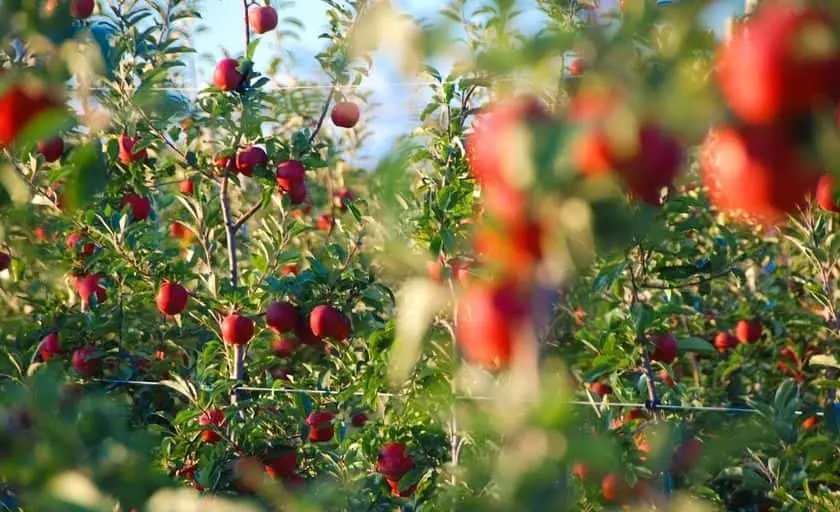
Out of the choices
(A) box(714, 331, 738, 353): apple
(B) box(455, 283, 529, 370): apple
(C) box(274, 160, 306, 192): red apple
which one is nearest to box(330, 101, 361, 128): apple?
(C) box(274, 160, 306, 192): red apple

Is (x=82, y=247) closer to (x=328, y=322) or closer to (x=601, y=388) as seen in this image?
(x=328, y=322)

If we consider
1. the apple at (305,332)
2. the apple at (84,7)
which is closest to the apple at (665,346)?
the apple at (305,332)

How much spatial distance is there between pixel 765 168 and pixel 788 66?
0.08 metres

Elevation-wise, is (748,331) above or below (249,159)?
below

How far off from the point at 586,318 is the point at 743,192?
1503 millimetres

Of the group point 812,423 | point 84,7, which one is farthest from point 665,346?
point 84,7

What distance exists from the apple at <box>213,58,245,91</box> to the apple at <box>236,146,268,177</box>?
174 mm

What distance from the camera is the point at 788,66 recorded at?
80cm

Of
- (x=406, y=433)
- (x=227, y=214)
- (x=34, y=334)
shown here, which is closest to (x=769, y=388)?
(x=406, y=433)

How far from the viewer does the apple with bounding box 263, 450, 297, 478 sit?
2783mm

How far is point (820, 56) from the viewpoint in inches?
31.4

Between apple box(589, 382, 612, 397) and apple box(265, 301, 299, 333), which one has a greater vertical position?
apple box(265, 301, 299, 333)

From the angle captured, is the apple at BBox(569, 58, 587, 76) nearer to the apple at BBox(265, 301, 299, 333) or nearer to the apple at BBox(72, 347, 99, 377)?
the apple at BBox(265, 301, 299, 333)

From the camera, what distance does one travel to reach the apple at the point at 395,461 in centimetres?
263
